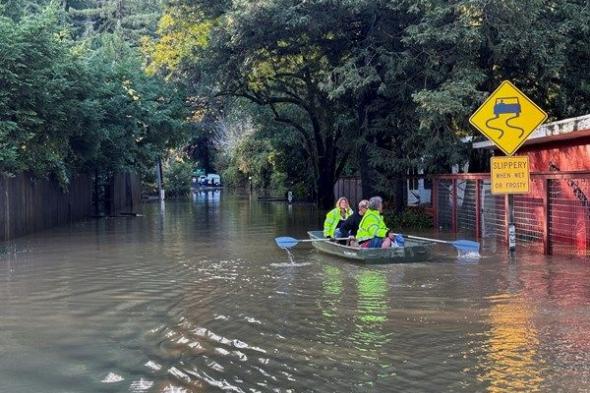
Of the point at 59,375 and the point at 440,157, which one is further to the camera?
the point at 440,157

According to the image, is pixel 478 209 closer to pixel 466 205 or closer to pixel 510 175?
pixel 466 205

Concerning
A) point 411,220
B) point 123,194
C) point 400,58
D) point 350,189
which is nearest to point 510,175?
point 400,58

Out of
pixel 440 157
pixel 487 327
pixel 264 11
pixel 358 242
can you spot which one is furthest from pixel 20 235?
pixel 487 327

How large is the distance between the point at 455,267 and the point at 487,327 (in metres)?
5.27

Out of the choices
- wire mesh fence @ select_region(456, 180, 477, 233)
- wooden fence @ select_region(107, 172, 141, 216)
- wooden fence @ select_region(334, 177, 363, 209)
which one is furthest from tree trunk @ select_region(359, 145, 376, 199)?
wooden fence @ select_region(107, 172, 141, 216)

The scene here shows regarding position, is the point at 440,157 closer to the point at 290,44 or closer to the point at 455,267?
the point at 290,44

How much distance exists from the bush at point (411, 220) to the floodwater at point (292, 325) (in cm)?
765

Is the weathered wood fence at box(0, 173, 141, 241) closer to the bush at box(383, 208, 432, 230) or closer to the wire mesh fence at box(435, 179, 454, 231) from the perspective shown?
the bush at box(383, 208, 432, 230)

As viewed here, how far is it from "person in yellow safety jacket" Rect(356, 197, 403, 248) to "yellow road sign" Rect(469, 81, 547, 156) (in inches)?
102

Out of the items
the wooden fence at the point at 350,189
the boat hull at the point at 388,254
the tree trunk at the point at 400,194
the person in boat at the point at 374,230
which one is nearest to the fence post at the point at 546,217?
the boat hull at the point at 388,254

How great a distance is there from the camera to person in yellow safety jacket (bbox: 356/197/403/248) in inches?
572

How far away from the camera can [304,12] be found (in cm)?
2125

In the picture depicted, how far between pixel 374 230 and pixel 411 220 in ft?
27.9

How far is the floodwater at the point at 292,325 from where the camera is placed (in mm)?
6434
